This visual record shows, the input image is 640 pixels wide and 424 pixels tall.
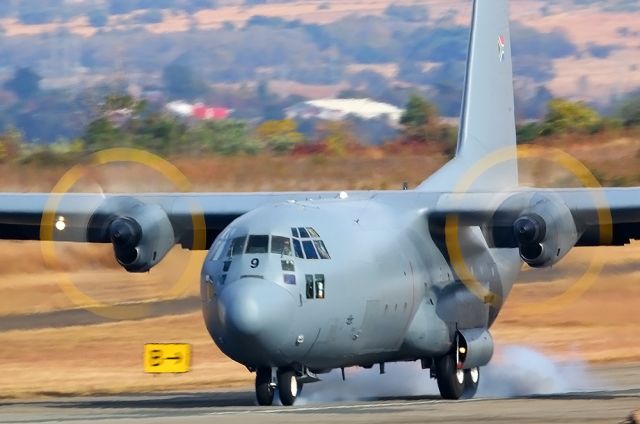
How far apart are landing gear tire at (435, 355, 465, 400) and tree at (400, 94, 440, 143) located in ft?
108

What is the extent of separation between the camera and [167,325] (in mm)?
38750

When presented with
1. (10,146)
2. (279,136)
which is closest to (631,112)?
(279,136)

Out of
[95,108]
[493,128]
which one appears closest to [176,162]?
[95,108]

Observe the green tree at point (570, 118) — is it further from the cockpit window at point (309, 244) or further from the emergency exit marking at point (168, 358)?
the cockpit window at point (309, 244)

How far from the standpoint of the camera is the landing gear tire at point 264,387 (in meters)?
21.5

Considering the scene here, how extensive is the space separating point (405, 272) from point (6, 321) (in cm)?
1756

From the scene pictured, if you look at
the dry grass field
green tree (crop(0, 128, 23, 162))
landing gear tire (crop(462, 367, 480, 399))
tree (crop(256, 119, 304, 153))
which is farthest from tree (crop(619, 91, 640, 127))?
Result: landing gear tire (crop(462, 367, 480, 399))

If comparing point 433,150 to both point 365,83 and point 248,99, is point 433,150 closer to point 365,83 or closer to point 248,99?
point 248,99

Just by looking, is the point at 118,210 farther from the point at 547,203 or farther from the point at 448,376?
the point at 547,203

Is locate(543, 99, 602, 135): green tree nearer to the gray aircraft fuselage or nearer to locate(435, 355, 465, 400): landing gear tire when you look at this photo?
the gray aircraft fuselage

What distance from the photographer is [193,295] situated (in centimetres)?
4284

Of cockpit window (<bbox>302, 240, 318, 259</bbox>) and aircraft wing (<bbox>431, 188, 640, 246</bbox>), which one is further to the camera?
aircraft wing (<bbox>431, 188, 640, 246</bbox>)

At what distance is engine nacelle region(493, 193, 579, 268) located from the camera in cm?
2292

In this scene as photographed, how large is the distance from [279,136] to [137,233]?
37.3 metres
